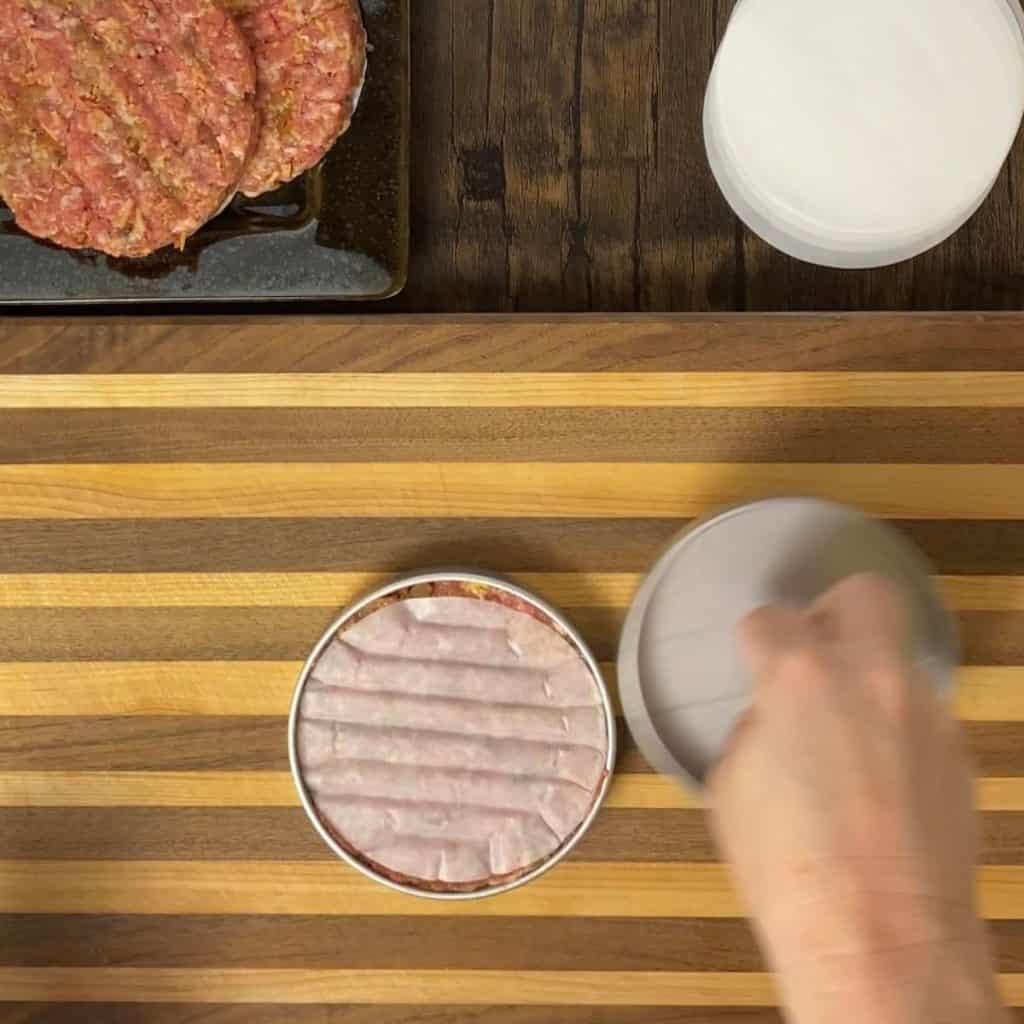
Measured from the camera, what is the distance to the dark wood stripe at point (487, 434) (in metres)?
0.79

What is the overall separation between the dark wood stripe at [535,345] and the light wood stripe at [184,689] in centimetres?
20

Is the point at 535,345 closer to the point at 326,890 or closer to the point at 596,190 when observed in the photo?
the point at 596,190

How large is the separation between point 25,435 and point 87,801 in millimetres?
245

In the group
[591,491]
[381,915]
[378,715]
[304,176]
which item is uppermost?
[304,176]

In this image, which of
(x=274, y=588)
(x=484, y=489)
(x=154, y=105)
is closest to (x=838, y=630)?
(x=484, y=489)

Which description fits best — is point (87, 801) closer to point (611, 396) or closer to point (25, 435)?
point (25, 435)

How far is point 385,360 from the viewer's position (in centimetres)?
78

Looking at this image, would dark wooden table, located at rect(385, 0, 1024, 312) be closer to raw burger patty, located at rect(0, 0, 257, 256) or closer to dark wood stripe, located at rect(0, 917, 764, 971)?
raw burger patty, located at rect(0, 0, 257, 256)

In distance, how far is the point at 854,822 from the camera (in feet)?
1.87

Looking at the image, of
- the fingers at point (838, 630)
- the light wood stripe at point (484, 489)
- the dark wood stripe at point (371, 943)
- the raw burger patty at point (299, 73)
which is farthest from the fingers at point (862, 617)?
the raw burger patty at point (299, 73)

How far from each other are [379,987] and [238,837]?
138mm

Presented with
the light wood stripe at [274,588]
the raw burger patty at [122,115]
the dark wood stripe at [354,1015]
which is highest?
the raw burger patty at [122,115]

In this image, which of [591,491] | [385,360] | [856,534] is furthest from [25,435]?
[856,534]

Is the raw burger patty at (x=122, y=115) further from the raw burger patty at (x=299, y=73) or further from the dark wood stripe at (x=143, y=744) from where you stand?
the dark wood stripe at (x=143, y=744)
